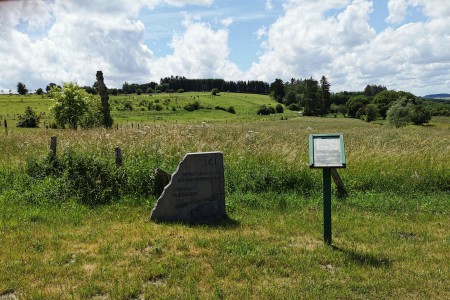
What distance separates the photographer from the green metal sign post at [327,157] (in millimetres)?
6746

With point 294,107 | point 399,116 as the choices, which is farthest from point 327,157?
point 294,107

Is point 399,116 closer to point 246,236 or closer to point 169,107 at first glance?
point 169,107

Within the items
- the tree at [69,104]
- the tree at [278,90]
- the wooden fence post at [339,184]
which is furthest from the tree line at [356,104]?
the wooden fence post at [339,184]

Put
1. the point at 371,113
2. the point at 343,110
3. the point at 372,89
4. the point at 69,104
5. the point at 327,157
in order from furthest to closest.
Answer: the point at 372,89
the point at 343,110
the point at 371,113
the point at 69,104
the point at 327,157

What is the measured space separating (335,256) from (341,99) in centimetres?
14939

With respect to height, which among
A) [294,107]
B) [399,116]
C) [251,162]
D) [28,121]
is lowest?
[251,162]

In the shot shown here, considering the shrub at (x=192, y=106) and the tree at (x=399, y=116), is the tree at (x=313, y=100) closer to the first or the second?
the shrub at (x=192, y=106)

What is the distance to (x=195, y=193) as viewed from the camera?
840 centimetres

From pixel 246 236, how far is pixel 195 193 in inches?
65.2

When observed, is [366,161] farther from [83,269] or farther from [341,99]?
[341,99]

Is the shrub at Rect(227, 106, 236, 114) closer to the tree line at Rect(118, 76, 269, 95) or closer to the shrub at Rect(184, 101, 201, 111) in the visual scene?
the shrub at Rect(184, 101, 201, 111)

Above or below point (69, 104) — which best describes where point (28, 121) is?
below

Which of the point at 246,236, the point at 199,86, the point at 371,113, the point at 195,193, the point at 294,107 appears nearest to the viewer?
the point at 246,236

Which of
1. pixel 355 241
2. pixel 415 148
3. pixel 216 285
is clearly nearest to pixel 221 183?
pixel 355 241
